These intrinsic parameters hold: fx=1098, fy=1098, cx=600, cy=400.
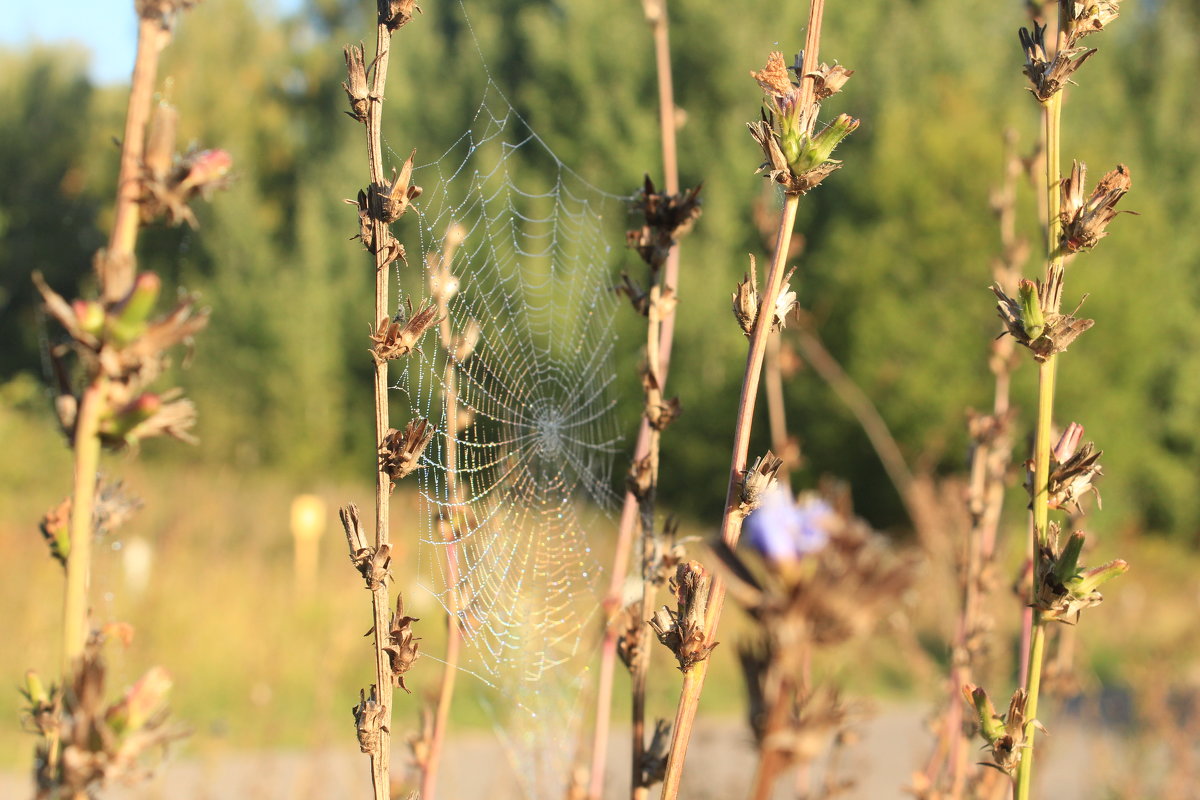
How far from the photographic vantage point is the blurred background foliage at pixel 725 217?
15555mm

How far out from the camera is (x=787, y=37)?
18.4m

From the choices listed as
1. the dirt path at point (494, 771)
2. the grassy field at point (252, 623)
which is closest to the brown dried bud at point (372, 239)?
the grassy field at point (252, 623)

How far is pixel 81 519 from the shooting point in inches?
26.6

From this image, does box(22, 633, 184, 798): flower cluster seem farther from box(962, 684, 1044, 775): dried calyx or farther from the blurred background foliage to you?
the blurred background foliage

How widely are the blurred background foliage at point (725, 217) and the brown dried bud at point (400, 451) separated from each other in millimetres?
12196

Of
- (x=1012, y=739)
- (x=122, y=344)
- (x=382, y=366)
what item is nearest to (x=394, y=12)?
(x=382, y=366)

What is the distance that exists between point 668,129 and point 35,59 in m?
23.2

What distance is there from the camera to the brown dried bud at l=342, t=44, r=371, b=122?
96 cm

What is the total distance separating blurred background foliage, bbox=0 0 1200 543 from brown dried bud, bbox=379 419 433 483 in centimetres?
1220

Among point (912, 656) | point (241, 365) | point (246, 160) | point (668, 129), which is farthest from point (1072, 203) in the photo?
point (246, 160)

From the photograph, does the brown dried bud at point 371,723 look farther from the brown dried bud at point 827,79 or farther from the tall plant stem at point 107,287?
the brown dried bud at point 827,79

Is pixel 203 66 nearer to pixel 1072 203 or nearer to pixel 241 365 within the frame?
pixel 241 365

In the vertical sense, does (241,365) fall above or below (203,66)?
below

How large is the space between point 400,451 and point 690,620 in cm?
30
